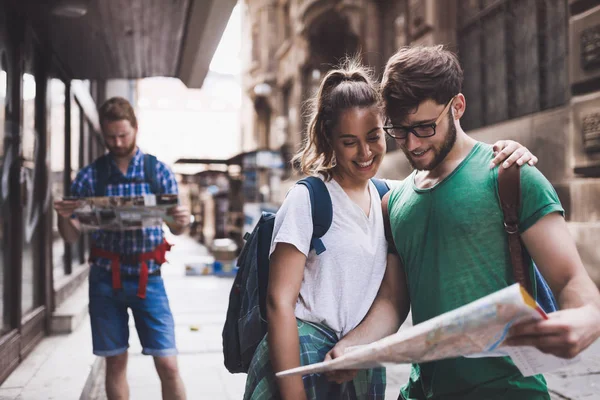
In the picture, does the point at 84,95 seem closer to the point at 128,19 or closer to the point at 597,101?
the point at 128,19

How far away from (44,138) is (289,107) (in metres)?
19.9

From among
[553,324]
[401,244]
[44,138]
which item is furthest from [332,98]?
[44,138]

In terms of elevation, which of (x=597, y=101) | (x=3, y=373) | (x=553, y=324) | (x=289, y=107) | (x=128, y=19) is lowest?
(x=3, y=373)

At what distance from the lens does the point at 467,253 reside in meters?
1.85

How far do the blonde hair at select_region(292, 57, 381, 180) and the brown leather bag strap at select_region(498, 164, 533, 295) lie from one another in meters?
0.52

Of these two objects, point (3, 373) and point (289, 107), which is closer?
point (3, 373)

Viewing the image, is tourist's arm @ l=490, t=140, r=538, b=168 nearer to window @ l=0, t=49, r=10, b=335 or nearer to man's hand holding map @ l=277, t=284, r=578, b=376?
man's hand holding map @ l=277, t=284, r=578, b=376

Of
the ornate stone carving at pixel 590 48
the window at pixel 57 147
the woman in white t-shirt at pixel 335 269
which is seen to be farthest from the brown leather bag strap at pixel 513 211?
the ornate stone carving at pixel 590 48

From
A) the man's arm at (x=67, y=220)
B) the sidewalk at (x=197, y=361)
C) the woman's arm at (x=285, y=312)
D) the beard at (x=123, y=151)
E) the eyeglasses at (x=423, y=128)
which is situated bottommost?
the sidewalk at (x=197, y=361)

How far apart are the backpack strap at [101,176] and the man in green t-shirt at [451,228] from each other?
2173 mm

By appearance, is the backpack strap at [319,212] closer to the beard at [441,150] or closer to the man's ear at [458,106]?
the beard at [441,150]

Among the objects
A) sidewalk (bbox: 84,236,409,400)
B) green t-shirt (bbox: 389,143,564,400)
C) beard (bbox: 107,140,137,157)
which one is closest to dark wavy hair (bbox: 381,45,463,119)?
green t-shirt (bbox: 389,143,564,400)

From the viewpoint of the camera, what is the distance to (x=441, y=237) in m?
1.91

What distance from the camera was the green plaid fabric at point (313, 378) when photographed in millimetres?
1977
